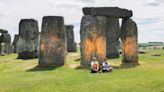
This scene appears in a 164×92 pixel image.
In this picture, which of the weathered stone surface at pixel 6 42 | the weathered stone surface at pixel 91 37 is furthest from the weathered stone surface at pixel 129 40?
the weathered stone surface at pixel 6 42

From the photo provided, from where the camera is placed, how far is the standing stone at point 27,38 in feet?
144

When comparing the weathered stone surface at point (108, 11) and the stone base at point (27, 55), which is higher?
the weathered stone surface at point (108, 11)

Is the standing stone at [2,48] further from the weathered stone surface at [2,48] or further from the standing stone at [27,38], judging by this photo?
the standing stone at [27,38]

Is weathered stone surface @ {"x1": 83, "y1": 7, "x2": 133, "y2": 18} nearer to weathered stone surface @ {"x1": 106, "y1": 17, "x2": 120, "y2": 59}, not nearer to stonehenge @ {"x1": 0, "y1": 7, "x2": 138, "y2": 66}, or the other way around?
stonehenge @ {"x1": 0, "y1": 7, "x2": 138, "y2": 66}

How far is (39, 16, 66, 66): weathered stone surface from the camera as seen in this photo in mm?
33906

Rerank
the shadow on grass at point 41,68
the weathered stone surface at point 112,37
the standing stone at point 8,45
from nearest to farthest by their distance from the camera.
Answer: the shadow on grass at point 41,68
the weathered stone surface at point 112,37
the standing stone at point 8,45

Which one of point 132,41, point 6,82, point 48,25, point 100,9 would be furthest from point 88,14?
point 6,82

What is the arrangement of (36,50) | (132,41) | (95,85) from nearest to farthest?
(95,85)
(132,41)
(36,50)

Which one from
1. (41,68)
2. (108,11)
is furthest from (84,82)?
(108,11)

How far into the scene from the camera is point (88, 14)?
1307 inches

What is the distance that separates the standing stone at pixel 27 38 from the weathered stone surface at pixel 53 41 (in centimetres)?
980

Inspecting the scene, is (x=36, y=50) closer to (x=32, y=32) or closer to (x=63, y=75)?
(x=32, y=32)

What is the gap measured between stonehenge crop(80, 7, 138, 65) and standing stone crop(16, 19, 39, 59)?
8.10 meters

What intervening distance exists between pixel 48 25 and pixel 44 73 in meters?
6.15
